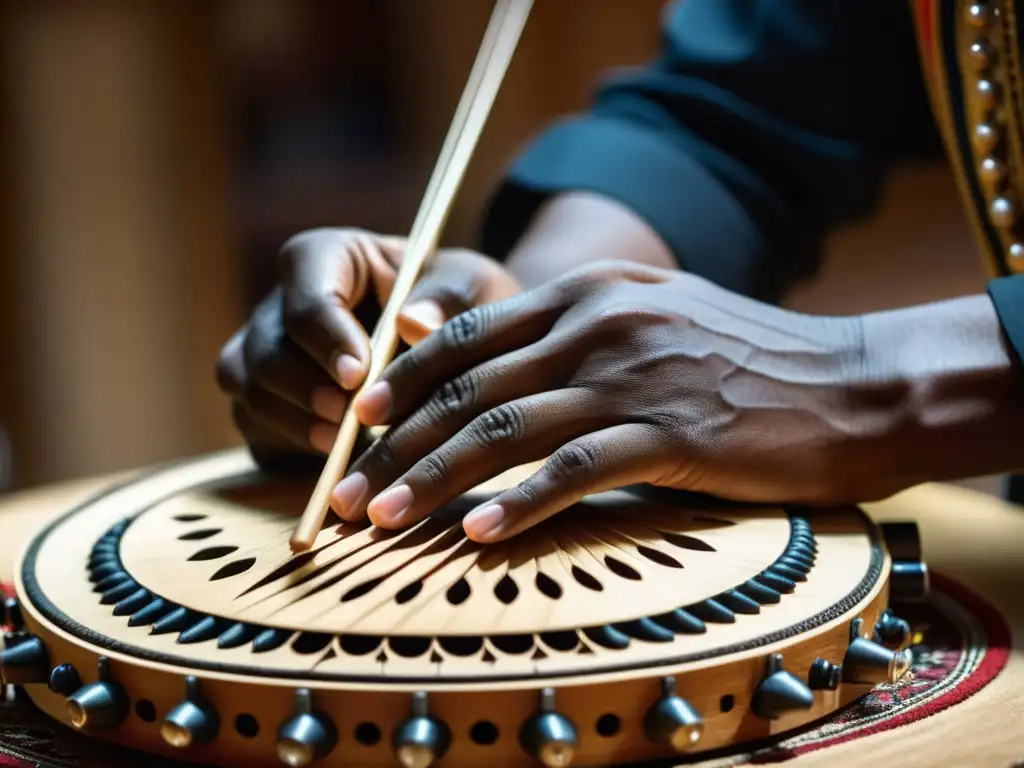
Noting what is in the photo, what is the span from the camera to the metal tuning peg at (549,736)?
0.44 meters

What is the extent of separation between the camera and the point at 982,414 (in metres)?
0.67

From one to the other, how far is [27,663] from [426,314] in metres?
0.31

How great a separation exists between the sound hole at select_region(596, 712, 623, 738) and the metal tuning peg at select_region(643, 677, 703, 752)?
0.5 inches

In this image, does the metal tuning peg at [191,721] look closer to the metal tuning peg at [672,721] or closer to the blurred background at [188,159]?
the metal tuning peg at [672,721]

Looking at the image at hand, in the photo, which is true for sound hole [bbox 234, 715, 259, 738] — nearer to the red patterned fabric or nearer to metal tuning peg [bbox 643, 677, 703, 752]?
the red patterned fabric

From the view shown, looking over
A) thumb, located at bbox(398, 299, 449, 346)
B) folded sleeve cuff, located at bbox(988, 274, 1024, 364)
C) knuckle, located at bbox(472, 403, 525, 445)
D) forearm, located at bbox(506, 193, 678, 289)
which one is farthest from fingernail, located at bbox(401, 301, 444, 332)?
folded sleeve cuff, located at bbox(988, 274, 1024, 364)

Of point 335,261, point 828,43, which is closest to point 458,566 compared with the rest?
point 335,261

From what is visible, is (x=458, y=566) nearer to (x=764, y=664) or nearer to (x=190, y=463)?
(x=764, y=664)

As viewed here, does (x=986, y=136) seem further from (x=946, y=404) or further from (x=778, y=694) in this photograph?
(x=778, y=694)

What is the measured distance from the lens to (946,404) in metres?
0.67

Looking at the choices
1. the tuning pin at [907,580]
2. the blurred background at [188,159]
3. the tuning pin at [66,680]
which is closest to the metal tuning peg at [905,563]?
the tuning pin at [907,580]

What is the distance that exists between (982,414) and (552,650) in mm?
359

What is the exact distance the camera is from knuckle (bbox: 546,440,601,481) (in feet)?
1.87

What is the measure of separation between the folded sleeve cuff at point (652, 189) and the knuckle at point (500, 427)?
51 cm
